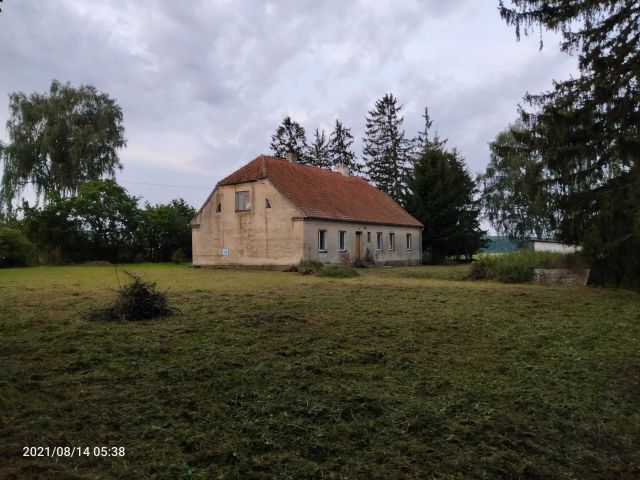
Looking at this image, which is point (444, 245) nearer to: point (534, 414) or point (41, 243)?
point (41, 243)

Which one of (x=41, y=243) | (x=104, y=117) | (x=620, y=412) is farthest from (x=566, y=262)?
(x=104, y=117)

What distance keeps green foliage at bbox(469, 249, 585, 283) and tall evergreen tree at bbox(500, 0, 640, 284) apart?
1.49 m

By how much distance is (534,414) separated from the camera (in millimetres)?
4160

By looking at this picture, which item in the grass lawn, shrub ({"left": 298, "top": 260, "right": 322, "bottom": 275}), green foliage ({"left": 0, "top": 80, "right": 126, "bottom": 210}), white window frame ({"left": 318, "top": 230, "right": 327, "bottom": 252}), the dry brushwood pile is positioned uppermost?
green foliage ({"left": 0, "top": 80, "right": 126, "bottom": 210})

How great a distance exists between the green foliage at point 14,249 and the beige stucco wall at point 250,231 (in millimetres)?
9010

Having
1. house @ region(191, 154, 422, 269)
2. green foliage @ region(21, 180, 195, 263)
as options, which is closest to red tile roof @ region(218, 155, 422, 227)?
house @ region(191, 154, 422, 269)

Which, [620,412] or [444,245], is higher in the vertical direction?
[444,245]

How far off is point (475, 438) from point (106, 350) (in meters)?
4.01

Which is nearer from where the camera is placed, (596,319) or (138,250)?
(596,319)

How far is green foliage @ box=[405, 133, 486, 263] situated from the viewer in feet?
115

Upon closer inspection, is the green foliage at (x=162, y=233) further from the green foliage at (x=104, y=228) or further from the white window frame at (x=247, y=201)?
the white window frame at (x=247, y=201)

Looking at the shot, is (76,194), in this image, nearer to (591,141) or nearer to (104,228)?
(104,228)

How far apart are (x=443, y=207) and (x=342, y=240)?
11.8 meters

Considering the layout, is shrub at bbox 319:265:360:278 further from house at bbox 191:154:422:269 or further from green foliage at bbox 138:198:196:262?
green foliage at bbox 138:198:196:262
